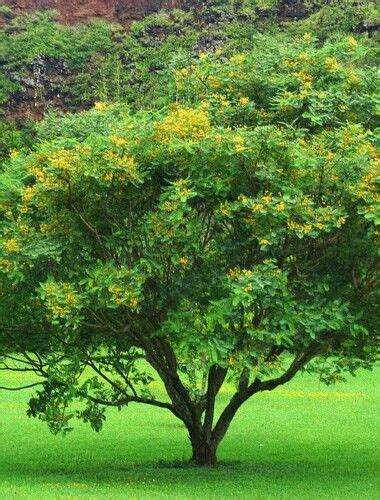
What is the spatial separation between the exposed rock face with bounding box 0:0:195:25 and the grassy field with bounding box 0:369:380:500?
80304mm

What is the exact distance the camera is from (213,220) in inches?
795

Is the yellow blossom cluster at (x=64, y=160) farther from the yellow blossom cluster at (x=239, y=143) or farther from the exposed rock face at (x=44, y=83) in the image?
the exposed rock face at (x=44, y=83)

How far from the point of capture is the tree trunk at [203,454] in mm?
23594

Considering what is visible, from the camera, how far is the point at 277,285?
18.2m

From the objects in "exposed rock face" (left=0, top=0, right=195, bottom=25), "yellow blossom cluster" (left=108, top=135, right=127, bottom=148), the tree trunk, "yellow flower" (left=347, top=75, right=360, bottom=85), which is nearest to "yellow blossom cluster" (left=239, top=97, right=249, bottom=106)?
"yellow flower" (left=347, top=75, right=360, bottom=85)

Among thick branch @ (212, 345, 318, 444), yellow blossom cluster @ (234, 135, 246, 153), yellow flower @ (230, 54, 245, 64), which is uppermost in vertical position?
yellow flower @ (230, 54, 245, 64)

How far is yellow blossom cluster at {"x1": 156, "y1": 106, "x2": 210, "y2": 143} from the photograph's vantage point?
1880 cm

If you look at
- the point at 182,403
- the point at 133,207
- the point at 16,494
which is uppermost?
the point at 133,207

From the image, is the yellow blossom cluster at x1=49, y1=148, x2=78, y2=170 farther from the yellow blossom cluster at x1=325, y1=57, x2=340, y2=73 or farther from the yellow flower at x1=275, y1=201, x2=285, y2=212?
the yellow blossom cluster at x1=325, y1=57, x2=340, y2=73

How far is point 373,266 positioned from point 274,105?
3.23 m

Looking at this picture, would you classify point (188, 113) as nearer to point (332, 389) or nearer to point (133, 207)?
point (133, 207)

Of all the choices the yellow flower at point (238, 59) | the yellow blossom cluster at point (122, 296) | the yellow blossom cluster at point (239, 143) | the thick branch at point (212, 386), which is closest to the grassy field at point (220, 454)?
the thick branch at point (212, 386)

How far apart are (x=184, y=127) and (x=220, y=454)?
33.8 feet

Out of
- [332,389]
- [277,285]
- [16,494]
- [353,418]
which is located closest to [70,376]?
[16,494]
